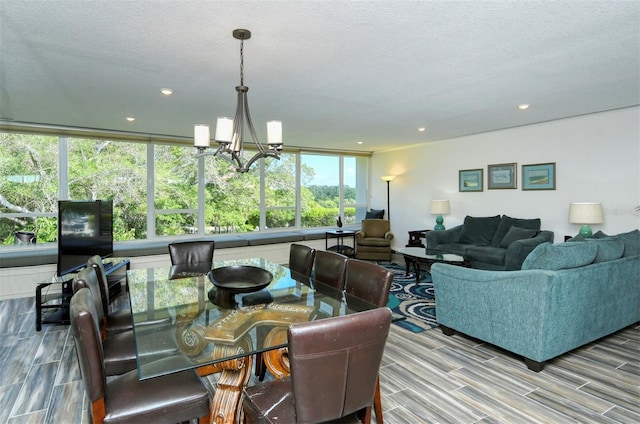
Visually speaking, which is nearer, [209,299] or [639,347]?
[209,299]

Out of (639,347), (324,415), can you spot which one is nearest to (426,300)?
(639,347)

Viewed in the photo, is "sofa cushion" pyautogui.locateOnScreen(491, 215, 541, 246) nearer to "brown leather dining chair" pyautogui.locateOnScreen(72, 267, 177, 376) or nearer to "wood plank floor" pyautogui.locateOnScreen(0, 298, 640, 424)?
"wood plank floor" pyautogui.locateOnScreen(0, 298, 640, 424)

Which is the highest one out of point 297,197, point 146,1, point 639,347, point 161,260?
point 146,1

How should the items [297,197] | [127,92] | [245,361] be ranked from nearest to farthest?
1. [245,361]
2. [127,92]
3. [297,197]

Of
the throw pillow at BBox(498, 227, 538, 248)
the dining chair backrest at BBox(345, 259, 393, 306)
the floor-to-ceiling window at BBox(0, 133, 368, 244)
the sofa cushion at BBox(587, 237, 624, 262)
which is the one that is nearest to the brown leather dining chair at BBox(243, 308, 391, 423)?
A: the dining chair backrest at BBox(345, 259, 393, 306)

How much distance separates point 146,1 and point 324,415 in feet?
7.37

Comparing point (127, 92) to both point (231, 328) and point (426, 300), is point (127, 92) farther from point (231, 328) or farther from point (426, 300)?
point (426, 300)

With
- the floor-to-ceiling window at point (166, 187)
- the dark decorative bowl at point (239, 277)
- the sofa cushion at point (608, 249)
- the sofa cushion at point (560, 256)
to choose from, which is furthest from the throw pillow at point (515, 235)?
the dark decorative bowl at point (239, 277)

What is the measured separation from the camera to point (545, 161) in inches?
206

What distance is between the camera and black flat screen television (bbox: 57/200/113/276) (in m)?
3.75

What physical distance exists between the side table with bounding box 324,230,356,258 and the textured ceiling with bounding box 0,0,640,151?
300 centimetres

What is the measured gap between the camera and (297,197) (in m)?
7.73

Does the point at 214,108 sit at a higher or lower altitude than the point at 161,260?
higher

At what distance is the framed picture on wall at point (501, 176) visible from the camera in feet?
18.6
